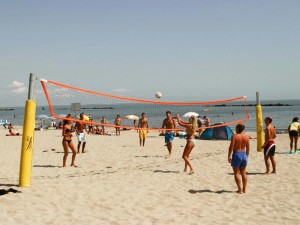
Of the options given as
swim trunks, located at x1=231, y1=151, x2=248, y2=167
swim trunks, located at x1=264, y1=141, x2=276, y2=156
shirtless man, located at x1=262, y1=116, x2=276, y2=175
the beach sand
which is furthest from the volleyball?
swim trunks, located at x1=231, y1=151, x2=248, y2=167

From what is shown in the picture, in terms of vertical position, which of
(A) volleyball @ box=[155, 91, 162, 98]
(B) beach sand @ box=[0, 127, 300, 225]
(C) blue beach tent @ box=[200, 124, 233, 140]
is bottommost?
(B) beach sand @ box=[0, 127, 300, 225]

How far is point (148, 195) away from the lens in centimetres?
651

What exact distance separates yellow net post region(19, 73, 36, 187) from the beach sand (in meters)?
0.23

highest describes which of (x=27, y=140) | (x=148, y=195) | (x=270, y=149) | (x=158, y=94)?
(x=158, y=94)

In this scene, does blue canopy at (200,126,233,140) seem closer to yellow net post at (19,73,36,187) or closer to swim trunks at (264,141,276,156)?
swim trunks at (264,141,276,156)

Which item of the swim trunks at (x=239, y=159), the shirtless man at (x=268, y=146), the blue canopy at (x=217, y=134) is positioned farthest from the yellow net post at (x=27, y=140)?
the blue canopy at (x=217, y=134)

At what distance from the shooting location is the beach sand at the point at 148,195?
5184 mm

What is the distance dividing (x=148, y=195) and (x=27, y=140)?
2692 millimetres

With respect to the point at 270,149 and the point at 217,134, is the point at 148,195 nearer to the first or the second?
the point at 270,149

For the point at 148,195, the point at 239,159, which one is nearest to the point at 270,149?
the point at 239,159

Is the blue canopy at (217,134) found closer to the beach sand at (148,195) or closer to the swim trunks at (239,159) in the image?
the beach sand at (148,195)

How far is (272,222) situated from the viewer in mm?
5008

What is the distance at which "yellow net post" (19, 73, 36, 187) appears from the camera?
679cm

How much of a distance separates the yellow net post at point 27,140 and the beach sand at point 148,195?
0.75ft
